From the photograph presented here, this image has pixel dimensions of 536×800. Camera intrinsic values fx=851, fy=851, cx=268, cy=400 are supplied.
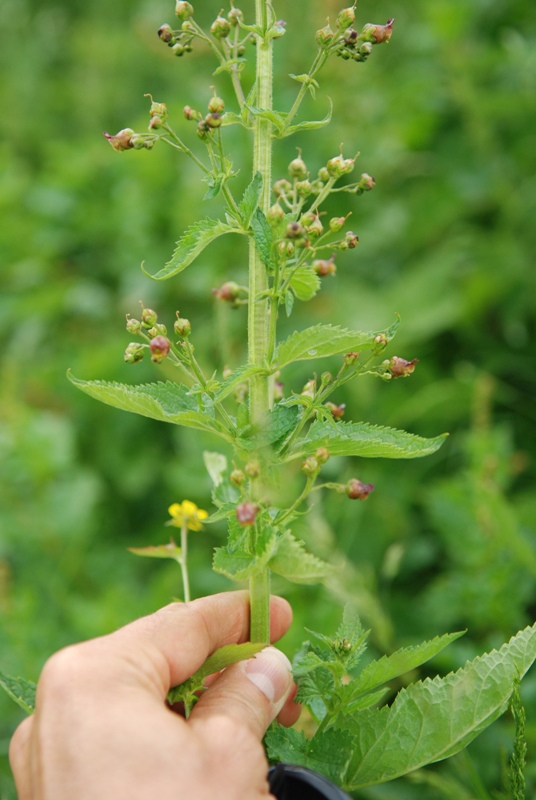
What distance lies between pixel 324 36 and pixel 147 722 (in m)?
1.14

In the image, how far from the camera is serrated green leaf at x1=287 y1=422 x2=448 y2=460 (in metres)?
1.42

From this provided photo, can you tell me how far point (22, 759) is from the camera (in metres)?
1.36

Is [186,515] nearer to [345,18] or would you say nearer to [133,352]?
[133,352]

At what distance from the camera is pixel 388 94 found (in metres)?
4.63

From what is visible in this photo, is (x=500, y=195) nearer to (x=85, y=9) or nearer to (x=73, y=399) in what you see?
(x=73, y=399)

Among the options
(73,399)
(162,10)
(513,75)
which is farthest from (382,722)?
(162,10)

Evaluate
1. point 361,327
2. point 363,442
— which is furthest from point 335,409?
point 361,327

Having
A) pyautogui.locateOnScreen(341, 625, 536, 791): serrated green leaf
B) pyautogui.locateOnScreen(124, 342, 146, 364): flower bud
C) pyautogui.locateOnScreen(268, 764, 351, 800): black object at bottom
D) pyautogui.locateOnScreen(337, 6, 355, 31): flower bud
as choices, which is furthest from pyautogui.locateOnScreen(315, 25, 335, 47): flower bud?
pyautogui.locateOnScreen(268, 764, 351, 800): black object at bottom

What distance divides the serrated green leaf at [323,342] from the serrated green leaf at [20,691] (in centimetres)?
76

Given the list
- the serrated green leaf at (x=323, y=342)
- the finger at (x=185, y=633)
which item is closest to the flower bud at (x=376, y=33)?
the serrated green leaf at (x=323, y=342)

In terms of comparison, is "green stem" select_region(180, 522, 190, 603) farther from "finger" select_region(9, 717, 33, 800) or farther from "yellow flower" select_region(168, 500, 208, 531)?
"finger" select_region(9, 717, 33, 800)

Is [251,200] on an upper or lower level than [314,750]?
upper

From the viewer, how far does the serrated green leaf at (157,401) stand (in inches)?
55.4

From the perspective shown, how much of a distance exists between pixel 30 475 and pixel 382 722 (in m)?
2.21
